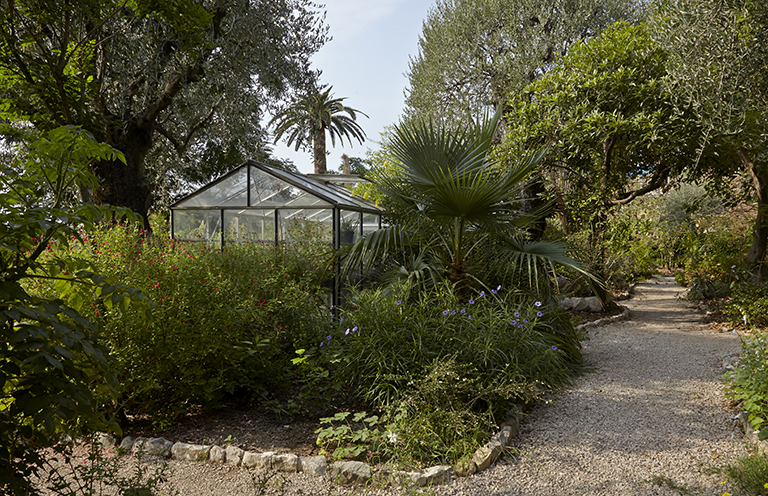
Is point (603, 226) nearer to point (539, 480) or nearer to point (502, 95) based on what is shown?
point (502, 95)

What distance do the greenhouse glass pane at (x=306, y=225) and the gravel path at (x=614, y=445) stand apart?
4.31 metres

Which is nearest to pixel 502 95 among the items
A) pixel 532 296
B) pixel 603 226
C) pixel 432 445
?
pixel 603 226

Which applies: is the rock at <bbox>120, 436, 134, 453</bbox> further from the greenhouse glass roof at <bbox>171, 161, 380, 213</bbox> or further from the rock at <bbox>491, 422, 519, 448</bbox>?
the greenhouse glass roof at <bbox>171, 161, 380, 213</bbox>

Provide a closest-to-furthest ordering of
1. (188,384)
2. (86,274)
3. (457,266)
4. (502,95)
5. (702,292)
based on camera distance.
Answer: (86,274), (188,384), (457,266), (702,292), (502,95)

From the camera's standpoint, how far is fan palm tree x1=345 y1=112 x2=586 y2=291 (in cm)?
467

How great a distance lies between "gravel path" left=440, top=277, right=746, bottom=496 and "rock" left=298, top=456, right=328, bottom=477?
752 millimetres

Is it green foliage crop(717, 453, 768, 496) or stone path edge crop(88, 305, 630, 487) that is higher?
green foliage crop(717, 453, 768, 496)

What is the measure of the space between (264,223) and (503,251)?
4440mm

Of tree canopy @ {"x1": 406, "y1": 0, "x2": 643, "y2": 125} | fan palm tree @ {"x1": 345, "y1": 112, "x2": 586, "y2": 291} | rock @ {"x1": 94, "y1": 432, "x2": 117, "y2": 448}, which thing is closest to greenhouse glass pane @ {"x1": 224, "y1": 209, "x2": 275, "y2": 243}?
fan palm tree @ {"x1": 345, "y1": 112, "x2": 586, "y2": 291}

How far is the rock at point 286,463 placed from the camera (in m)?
2.84

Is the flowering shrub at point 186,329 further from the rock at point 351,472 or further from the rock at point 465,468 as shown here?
the rock at point 465,468

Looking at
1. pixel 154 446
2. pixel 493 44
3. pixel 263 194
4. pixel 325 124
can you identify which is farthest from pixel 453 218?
pixel 325 124

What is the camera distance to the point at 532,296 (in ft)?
16.1

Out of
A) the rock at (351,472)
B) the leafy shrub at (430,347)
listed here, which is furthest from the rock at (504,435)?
the rock at (351,472)
